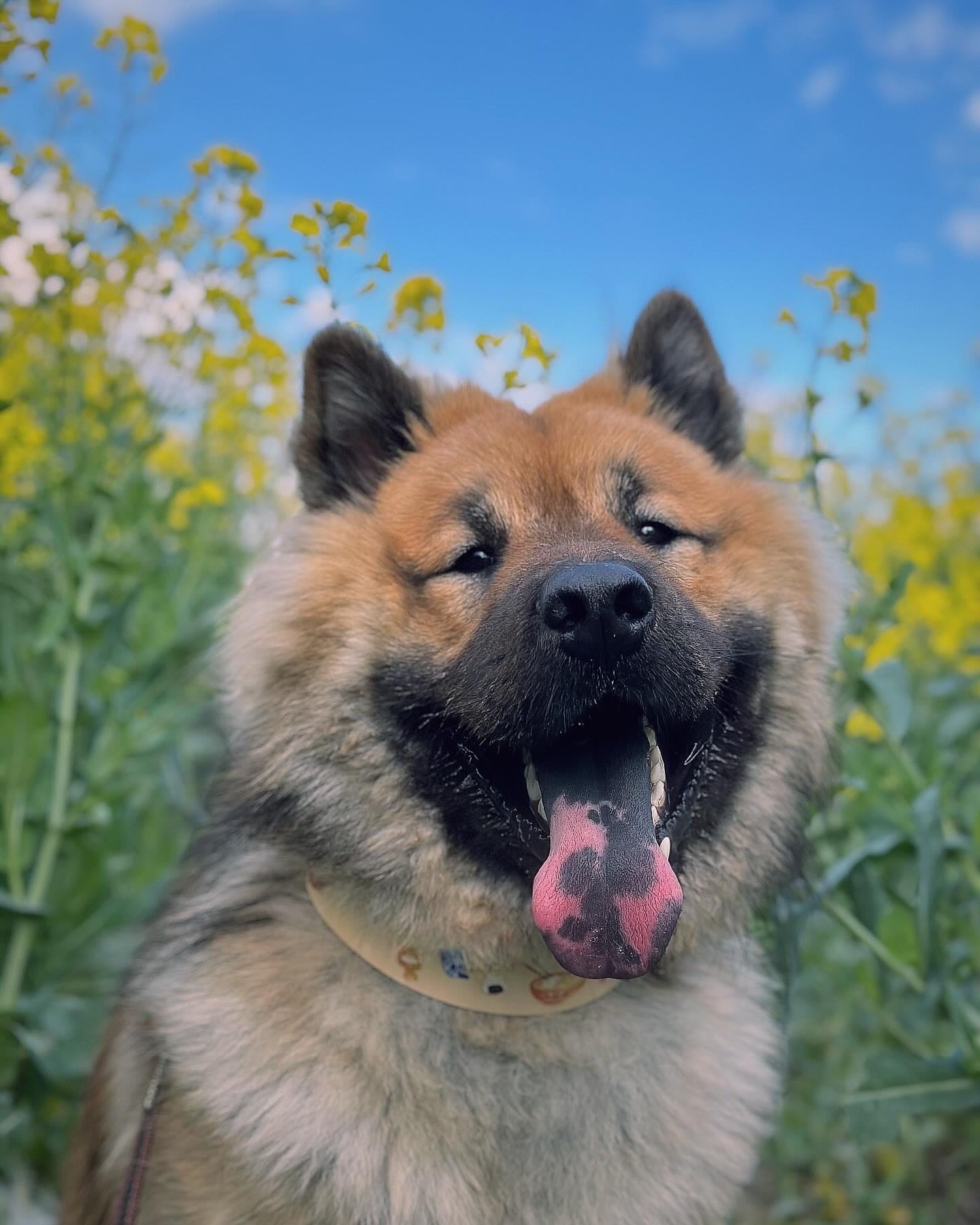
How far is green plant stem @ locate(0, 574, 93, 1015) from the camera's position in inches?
125

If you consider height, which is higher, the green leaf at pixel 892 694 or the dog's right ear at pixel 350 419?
the dog's right ear at pixel 350 419

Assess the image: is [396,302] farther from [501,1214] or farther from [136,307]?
[501,1214]

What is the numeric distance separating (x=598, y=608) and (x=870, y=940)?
169 centimetres

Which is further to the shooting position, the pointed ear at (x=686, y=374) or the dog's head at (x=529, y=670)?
the pointed ear at (x=686, y=374)

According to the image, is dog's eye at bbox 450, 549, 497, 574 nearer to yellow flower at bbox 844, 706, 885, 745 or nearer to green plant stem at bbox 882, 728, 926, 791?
green plant stem at bbox 882, 728, 926, 791

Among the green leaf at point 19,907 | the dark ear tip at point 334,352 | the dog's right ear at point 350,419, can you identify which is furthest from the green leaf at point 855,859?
the green leaf at point 19,907

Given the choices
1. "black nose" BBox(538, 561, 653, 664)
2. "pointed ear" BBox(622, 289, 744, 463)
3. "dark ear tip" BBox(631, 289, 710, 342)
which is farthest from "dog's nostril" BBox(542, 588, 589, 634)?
"dark ear tip" BBox(631, 289, 710, 342)

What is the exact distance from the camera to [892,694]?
301 centimetres

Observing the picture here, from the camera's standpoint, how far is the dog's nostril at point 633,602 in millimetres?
1919

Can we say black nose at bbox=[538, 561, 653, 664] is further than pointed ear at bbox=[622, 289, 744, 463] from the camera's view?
No

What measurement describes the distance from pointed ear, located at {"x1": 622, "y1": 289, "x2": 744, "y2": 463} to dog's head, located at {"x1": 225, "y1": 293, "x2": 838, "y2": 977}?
23cm

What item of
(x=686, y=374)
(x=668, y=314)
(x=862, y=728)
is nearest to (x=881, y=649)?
(x=862, y=728)

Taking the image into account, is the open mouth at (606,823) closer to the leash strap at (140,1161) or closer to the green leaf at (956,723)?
the leash strap at (140,1161)

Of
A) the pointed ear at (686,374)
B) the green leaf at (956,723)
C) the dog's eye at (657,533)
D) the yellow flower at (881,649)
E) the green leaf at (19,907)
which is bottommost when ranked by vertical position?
the green leaf at (19,907)
